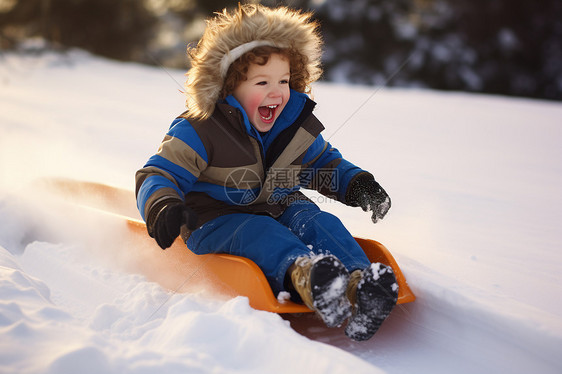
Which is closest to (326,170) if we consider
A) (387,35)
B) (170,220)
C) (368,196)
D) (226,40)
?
(368,196)

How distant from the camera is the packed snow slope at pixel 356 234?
1.26 meters

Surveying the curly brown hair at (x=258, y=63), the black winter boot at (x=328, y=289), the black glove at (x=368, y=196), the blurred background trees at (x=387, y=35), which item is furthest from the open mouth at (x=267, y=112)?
the blurred background trees at (x=387, y=35)

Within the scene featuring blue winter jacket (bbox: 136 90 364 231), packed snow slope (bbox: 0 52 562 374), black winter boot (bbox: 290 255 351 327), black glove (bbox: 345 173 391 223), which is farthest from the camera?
black glove (bbox: 345 173 391 223)

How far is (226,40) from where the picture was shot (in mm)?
1893

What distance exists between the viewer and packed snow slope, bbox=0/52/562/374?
1260 mm

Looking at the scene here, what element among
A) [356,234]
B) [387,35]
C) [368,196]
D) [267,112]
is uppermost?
[267,112]

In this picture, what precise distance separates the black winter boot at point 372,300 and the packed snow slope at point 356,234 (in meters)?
0.10

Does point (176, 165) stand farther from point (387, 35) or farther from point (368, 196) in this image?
point (387, 35)

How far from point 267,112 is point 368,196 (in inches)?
20.3

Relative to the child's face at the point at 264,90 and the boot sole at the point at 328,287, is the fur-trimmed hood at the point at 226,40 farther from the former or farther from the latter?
the boot sole at the point at 328,287

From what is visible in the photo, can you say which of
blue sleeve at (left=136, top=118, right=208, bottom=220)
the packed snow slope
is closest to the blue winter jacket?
blue sleeve at (left=136, top=118, right=208, bottom=220)

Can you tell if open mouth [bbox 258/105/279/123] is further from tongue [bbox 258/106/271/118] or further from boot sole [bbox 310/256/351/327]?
boot sole [bbox 310/256/351/327]

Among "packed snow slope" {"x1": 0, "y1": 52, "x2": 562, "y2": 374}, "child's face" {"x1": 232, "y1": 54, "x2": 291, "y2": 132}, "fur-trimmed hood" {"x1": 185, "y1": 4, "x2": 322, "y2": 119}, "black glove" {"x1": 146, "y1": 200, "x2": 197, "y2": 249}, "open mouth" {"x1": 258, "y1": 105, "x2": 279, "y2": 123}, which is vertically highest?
"fur-trimmed hood" {"x1": 185, "y1": 4, "x2": 322, "y2": 119}

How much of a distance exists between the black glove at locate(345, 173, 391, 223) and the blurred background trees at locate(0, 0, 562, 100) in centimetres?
878
